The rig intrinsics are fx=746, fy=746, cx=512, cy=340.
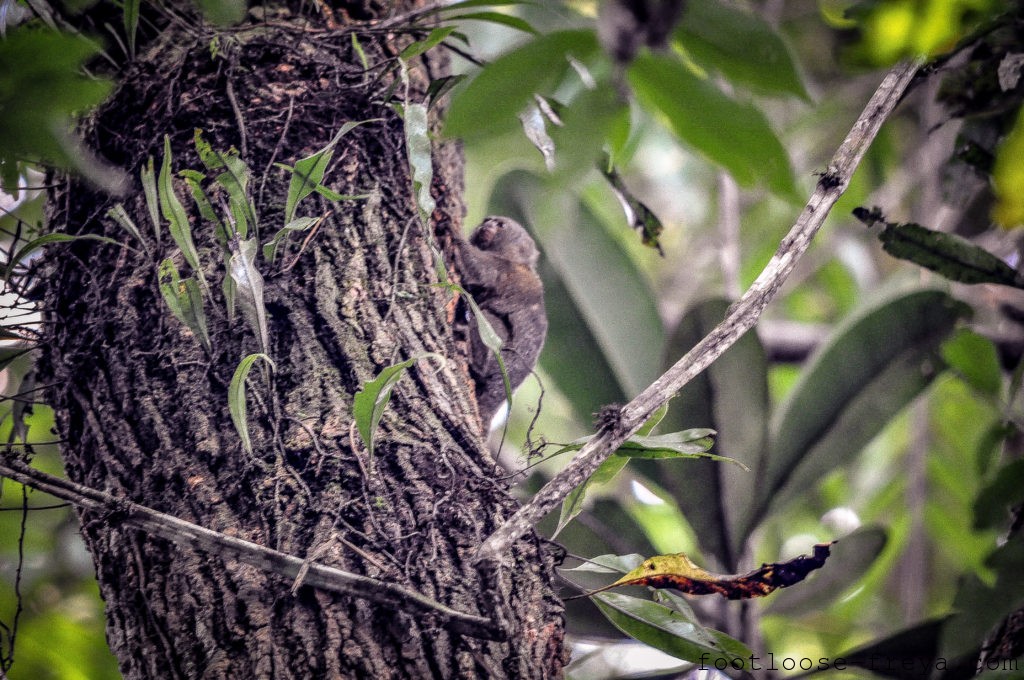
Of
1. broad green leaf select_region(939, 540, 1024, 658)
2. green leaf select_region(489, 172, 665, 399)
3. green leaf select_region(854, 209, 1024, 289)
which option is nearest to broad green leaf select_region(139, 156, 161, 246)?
green leaf select_region(489, 172, 665, 399)

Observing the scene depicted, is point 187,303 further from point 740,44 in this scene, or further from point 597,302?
point 597,302

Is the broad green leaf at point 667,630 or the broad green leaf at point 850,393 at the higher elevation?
the broad green leaf at point 850,393

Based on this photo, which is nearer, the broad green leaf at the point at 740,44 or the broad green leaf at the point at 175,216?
the broad green leaf at the point at 740,44

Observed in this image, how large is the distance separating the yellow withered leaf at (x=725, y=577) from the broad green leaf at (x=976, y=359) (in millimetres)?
1033

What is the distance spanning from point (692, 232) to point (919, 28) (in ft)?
13.1

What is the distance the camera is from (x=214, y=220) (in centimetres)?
131

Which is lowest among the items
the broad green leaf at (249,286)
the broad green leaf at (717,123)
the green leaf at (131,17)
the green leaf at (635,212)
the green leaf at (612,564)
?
the green leaf at (612,564)

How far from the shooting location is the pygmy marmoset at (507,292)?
7.31ft

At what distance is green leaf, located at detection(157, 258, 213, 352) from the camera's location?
1223mm

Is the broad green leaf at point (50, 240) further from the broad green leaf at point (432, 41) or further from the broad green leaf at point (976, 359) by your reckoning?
the broad green leaf at point (976, 359)

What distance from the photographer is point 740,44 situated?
82 centimetres

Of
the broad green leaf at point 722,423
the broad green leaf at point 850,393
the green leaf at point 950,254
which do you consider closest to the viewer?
the green leaf at point 950,254

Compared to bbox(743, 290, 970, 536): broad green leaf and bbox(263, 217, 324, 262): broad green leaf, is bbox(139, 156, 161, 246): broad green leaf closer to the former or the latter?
bbox(263, 217, 324, 262): broad green leaf

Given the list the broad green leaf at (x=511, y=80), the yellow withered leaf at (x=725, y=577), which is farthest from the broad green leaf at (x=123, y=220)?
the yellow withered leaf at (x=725, y=577)
